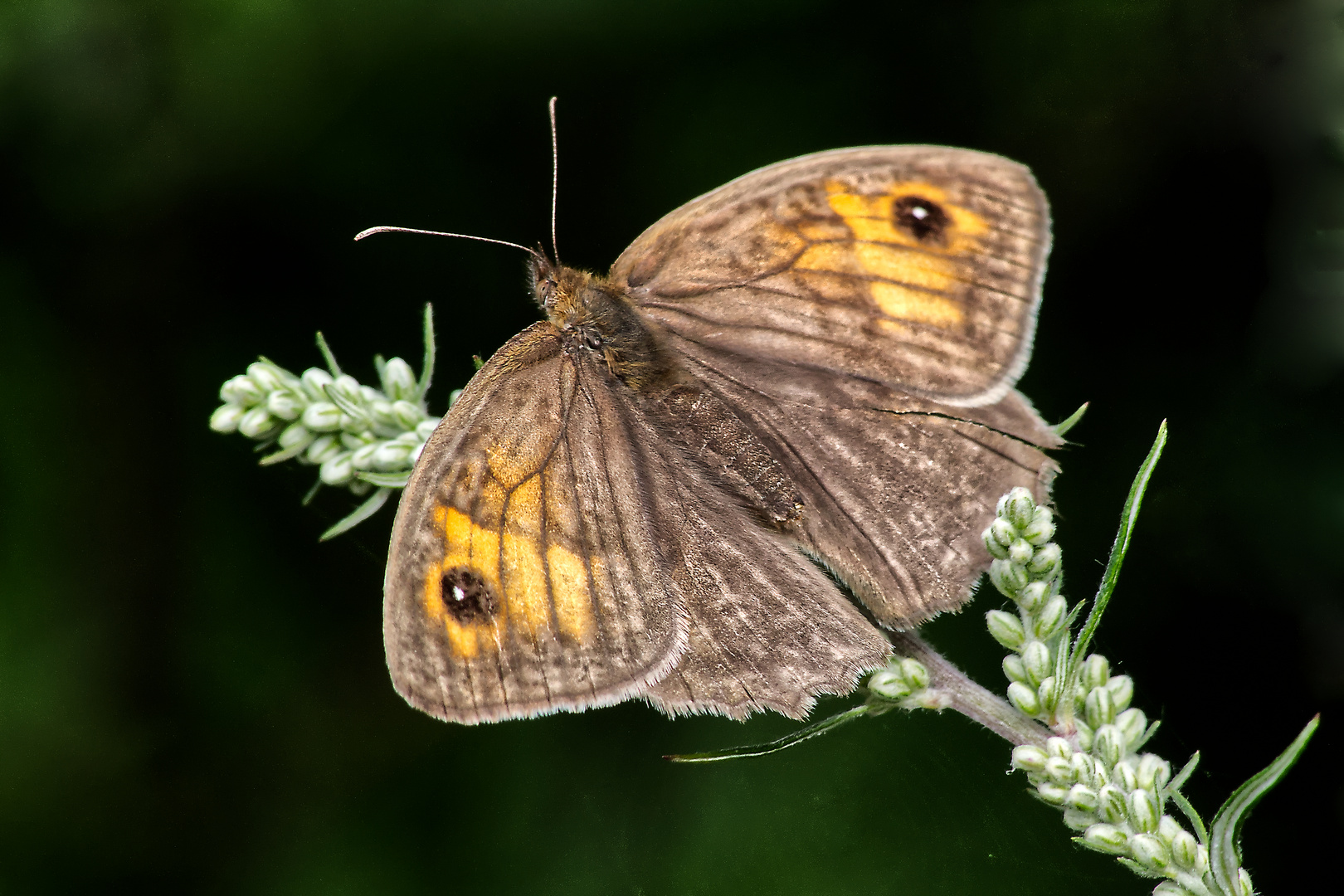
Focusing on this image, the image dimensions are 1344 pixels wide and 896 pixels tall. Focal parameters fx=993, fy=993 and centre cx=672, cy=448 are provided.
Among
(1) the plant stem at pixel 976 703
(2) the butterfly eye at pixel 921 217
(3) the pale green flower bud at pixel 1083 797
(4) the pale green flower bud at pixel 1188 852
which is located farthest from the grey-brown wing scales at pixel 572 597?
(2) the butterfly eye at pixel 921 217

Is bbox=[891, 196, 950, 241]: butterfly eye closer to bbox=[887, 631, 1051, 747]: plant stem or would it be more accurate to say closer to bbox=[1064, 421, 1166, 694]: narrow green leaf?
bbox=[1064, 421, 1166, 694]: narrow green leaf

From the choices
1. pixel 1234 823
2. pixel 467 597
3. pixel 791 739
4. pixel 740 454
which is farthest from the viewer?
pixel 740 454

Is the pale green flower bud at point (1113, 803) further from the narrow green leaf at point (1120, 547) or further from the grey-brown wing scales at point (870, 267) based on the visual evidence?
the grey-brown wing scales at point (870, 267)

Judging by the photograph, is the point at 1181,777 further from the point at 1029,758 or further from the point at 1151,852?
the point at 1029,758

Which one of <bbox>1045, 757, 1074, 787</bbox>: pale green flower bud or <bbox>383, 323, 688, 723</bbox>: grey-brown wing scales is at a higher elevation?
<bbox>383, 323, 688, 723</bbox>: grey-brown wing scales

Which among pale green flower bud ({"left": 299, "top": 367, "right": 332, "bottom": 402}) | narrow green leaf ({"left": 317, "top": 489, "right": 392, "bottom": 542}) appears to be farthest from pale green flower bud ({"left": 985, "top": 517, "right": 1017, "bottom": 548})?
pale green flower bud ({"left": 299, "top": 367, "right": 332, "bottom": 402})

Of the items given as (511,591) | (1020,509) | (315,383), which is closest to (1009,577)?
(1020,509)
